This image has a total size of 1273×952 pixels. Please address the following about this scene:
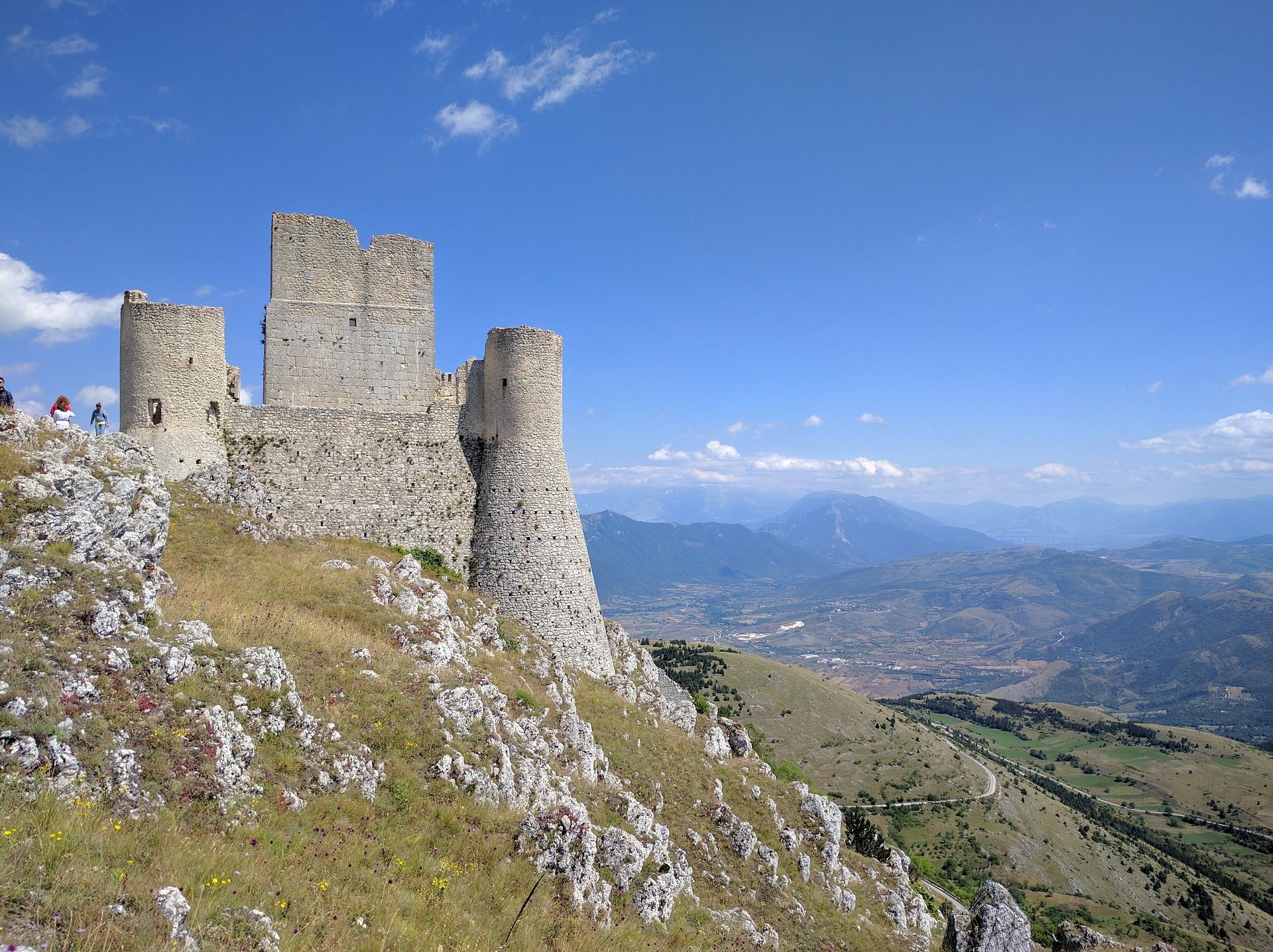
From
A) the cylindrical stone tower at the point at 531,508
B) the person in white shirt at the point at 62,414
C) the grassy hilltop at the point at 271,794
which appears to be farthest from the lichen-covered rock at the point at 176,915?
the cylindrical stone tower at the point at 531,508

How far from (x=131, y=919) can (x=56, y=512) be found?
Answer: 8.53 meters

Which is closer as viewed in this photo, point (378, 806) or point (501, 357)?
point (378, 806)

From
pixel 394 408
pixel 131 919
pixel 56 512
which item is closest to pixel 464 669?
pixel 56 512

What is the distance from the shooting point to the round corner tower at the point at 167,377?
2430cm

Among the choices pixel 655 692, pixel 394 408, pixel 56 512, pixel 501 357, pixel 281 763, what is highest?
pixel 501 357

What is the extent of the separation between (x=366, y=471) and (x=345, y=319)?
6.79m

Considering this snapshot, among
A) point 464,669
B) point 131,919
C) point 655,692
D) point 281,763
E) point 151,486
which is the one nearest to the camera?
point 131,919

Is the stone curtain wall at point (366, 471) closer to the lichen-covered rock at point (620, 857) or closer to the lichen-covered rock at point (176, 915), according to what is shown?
the lichen-covered rock at point (620, 857)

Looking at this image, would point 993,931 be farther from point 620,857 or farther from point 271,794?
point 271,794

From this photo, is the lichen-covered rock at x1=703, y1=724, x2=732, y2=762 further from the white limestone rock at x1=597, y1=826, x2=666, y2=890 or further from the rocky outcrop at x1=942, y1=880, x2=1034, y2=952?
the white limestone rock at x1=597, y1=826, x2=666, y2=890

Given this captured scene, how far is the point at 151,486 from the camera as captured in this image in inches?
600

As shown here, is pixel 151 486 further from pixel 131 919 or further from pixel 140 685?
pixel 131 919

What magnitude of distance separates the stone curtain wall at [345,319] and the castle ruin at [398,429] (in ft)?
0.20

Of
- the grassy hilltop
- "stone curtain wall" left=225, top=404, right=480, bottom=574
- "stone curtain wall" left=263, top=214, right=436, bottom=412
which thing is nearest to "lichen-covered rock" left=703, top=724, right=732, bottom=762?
the grassy hilltop
